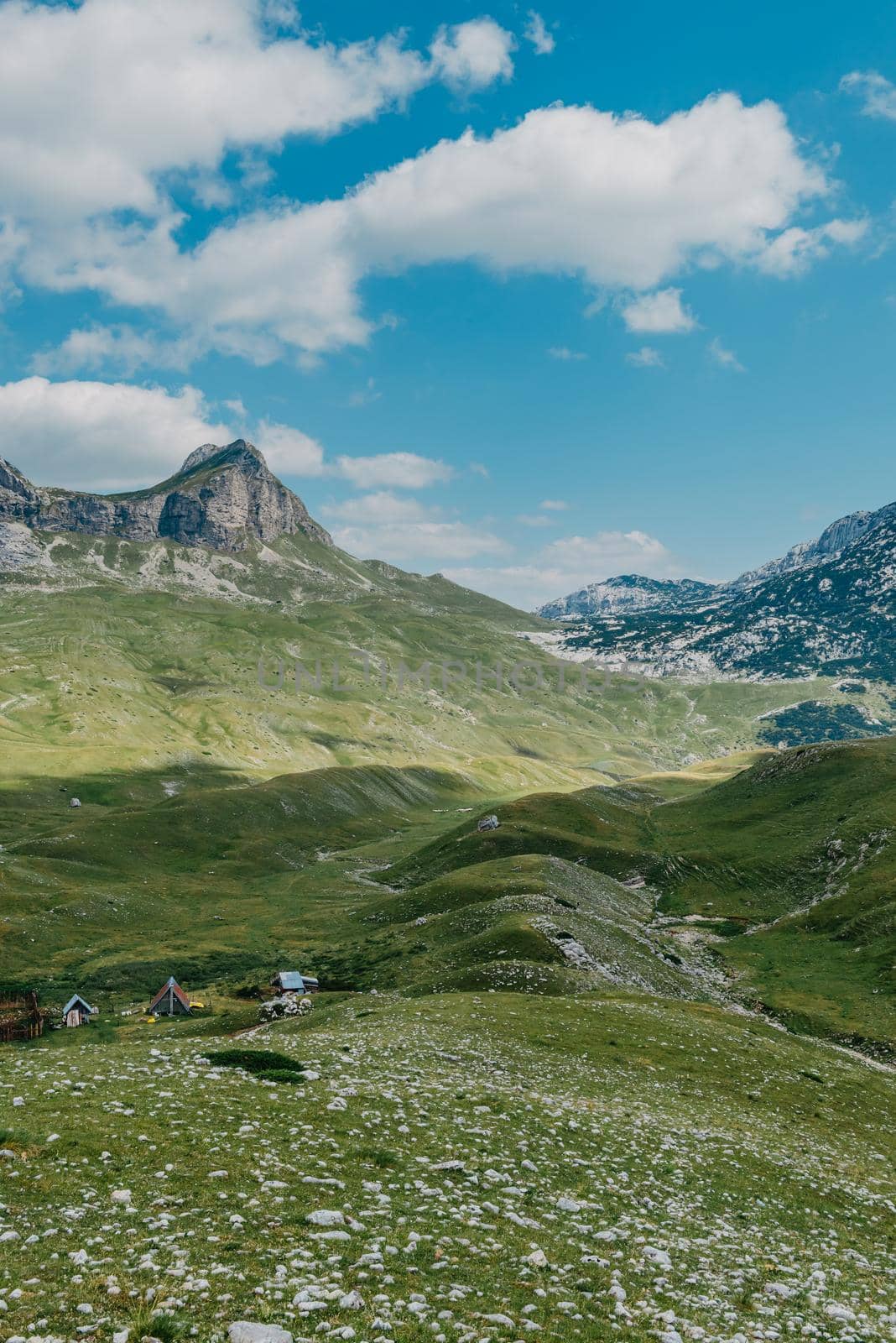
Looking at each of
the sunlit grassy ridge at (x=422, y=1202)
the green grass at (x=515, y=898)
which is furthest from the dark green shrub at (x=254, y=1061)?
the green grass at (x=515, y=898)

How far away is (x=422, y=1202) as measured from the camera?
16328 mm

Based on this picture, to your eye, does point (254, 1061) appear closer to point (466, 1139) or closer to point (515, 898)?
point (466, 1139)

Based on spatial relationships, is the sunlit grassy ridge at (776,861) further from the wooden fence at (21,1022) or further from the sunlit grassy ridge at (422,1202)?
the wooden fence at (21,1022)

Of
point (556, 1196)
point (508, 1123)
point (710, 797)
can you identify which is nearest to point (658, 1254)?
point (556, 1196)

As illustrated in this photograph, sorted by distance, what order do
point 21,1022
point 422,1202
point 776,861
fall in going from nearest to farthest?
point 422,1202 < point 21,1022 < point 776,861

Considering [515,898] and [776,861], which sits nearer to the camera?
[515,898]

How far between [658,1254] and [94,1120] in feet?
44.0

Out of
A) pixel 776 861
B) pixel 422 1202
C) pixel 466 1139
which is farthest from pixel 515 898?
pixel 422 1202

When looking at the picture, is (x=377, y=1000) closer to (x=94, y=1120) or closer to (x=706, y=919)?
(x=94, y=1120)

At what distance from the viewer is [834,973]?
8244 cm

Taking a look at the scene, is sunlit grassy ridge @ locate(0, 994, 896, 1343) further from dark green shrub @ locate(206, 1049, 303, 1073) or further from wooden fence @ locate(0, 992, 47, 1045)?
wooden fence @ locate(0, 992, 47, 1045)

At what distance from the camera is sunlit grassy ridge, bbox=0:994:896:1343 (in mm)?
11688

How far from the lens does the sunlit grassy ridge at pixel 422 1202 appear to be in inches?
460

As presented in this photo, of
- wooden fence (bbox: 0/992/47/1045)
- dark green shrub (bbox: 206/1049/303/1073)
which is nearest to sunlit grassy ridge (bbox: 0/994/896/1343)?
dark green shrub (bbox: 206/1049/303/1073)
